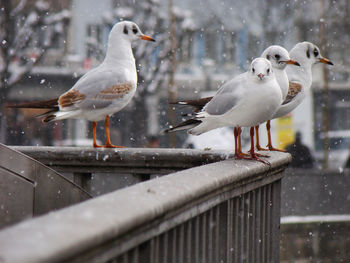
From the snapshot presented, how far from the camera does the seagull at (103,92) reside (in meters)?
5.20

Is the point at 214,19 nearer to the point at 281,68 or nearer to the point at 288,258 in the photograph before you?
the point at 288,258

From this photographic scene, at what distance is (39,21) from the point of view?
72.9 ft

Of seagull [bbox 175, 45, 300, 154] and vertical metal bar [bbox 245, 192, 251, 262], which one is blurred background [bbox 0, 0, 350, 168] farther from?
vertical metal bar [bbox 245, 192, 251, 262]

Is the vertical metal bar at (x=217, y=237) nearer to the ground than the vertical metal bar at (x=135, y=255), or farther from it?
nearer to the ground

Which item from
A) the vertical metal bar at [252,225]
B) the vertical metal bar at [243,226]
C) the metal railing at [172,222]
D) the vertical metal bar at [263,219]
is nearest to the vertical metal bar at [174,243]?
the metal railing at [172,222]

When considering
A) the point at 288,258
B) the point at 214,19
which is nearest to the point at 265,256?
the point at 288,258

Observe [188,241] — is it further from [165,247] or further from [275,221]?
[275,221]

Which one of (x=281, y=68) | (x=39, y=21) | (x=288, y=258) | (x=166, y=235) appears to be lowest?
(x=288, y=258)

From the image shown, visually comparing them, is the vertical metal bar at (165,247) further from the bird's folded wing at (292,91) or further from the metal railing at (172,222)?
the bird's folded wing at (292,91)

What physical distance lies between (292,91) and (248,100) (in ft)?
4.48

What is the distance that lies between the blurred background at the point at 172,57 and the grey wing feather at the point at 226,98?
42.9 feet

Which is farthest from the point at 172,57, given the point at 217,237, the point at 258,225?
the point at 217,237

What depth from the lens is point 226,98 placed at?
445 centimetres

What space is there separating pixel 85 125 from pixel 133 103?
15.5ft
